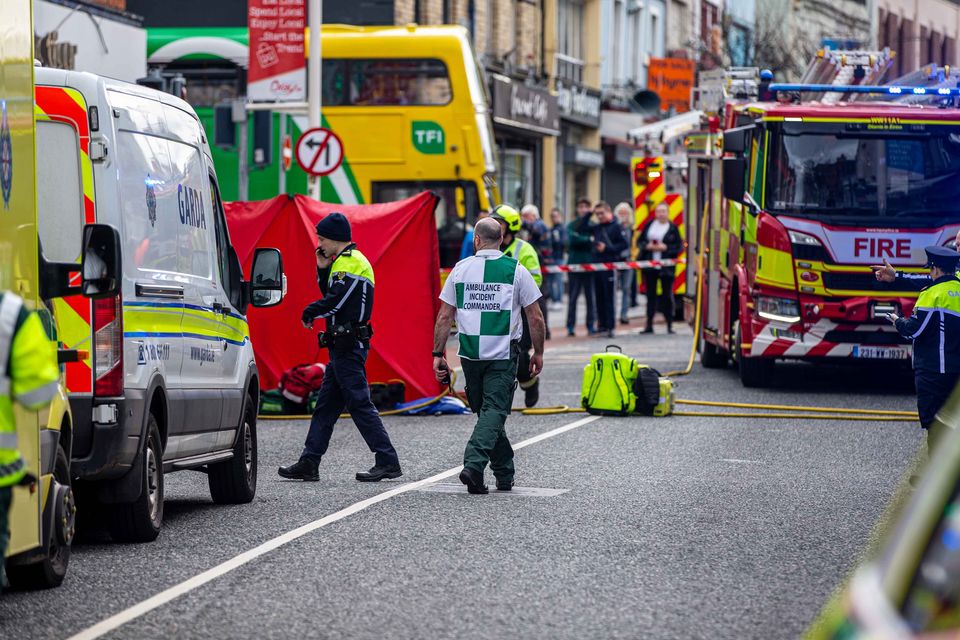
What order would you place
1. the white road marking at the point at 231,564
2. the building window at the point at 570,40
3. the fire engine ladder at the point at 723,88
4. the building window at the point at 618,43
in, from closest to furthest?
1. the white road marking at the point at 231,564
2. the fire engine ladder at the point at 723,88
3. the building window at the point at 570,40
4. the building window at the point at 618,43

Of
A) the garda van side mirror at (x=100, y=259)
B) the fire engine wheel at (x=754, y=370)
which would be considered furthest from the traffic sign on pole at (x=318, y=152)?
the garda van side mirror at (x=100, y=259)

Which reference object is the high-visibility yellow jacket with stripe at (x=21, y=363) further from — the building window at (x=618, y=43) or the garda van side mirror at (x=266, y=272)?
the building window at (x=618, y=43)

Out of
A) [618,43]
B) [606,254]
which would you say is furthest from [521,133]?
[606,254]

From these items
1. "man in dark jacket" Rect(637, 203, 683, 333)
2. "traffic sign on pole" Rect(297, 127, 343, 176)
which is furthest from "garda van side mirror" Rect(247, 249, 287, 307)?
"man in dark jacket" Rect(637, 203, 683, 333)

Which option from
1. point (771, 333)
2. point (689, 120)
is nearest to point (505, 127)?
point (689, 120)

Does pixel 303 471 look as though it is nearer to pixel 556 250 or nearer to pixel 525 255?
pixel 525 255

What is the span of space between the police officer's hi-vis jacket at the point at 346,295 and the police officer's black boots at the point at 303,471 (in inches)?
34.6

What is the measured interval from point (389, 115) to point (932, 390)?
1497 centimetres

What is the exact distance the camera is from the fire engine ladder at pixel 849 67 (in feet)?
68.7

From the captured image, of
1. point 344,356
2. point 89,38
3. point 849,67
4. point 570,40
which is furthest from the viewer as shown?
point 570,40

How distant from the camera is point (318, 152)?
21.4m

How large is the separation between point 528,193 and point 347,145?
59.9 feet

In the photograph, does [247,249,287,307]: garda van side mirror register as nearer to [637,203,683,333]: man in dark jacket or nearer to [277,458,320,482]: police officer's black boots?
[277,458,320,482]: police officer's black boots

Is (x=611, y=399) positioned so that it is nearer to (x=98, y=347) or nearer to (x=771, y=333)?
(x=771, y=333)
